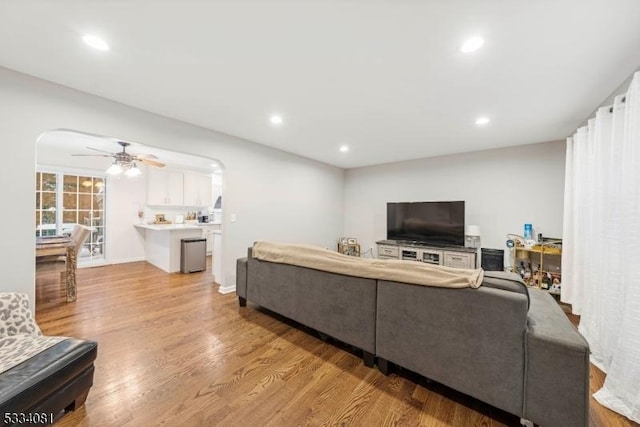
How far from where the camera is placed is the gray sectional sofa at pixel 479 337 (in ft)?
4.16

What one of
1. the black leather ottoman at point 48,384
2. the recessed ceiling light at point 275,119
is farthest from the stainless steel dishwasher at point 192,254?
the black leather ottoman at point 48,384

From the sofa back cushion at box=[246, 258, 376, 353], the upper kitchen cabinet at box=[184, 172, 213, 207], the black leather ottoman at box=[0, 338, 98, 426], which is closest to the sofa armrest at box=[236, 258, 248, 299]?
the sofa back cushion at box=[246, 258, 376, 353]

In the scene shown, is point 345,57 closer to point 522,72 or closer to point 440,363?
point 522,72

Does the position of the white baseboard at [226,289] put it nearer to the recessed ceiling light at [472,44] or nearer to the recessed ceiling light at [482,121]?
the recessed ceiling light at [472,44]

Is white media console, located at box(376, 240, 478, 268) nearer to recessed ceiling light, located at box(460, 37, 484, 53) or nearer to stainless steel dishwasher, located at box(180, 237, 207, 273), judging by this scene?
recessed ceiling light, located at box(460, 37, 484, 53)

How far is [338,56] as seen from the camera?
6.20 feet

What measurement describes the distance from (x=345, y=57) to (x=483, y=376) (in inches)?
93.3

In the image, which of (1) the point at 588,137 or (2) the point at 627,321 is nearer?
(2) the point at 627,321

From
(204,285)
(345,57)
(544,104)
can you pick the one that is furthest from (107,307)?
(544,104)

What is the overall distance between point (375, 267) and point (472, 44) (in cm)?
175

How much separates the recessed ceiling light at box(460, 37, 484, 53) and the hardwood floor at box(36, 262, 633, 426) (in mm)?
2460

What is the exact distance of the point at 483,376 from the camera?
1473 mm

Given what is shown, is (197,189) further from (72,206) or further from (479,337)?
(479,337)

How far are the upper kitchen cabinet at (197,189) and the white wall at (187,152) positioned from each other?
3.51 metres
